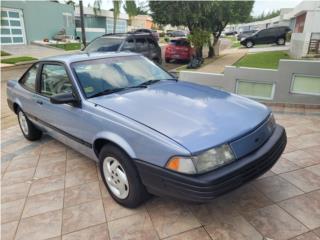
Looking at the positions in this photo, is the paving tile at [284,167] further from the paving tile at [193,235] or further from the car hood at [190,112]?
the paving tile at [193,235]

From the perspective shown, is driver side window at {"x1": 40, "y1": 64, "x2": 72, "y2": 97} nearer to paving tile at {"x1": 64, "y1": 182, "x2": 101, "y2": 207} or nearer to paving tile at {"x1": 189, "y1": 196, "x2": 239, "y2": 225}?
paving tile at {"x1": 64, "y1": 182, "x2": 101, "y2": 207}

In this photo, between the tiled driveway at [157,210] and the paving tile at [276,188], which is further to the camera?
the paving tile at [276,188]

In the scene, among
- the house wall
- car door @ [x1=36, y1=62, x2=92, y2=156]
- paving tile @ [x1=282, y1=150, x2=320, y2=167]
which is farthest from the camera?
the house wall

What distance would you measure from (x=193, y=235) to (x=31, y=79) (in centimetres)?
356

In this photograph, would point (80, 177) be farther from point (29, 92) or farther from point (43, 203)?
point (29, 92)

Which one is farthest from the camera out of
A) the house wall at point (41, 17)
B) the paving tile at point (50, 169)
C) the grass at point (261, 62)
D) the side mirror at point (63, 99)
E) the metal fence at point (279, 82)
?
the house wall at point (41, 17)

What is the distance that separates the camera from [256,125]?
2.66 metres

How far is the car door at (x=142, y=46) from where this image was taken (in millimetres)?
10953

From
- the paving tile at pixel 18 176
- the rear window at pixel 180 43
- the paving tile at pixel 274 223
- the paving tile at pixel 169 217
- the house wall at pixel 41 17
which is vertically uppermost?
the house wall at pixel 41 17

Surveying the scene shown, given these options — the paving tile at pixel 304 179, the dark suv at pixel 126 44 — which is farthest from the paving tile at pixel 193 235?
the dark suv at pixel 126 44

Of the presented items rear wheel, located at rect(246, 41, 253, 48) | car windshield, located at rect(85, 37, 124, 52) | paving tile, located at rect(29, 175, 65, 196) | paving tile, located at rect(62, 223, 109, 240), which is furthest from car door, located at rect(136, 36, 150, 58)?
rear wheel, located at rect(246, 41, 253, 48)

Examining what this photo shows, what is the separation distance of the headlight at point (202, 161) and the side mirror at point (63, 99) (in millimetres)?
1529

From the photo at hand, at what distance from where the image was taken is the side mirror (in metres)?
3.12

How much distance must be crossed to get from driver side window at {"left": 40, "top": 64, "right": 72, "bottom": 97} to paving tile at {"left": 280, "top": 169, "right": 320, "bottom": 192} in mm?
2963
